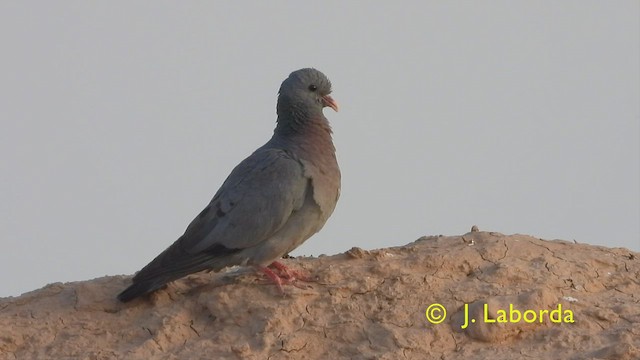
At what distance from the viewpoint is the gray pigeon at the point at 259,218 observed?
7.89 meters

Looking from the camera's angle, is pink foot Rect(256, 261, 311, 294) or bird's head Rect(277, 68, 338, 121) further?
bird's head Rect(277, 68, 338, 121)

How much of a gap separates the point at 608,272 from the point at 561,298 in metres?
0.80

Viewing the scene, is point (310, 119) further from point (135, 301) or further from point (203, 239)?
point (135, 301)

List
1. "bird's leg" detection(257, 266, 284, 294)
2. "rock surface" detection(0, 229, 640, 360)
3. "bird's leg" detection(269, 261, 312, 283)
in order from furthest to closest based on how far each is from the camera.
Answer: "bird's leg" detection(269, 261, 312, 283) → "bird's leg" detection(257, 266, 284, 294) → "rock surface" detection(0, 229, 640, 360)

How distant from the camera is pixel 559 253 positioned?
8.26 metres

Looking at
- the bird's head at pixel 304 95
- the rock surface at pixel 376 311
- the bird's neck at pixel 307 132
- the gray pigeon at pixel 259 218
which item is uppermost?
the bird's head at pixel 304 95

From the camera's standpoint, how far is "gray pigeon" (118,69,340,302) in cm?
789

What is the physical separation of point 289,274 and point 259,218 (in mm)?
444

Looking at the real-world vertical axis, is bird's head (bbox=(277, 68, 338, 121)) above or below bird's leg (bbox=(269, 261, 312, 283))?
above

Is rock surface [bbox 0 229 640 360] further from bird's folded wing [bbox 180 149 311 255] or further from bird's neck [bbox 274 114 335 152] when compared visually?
bird's neck [bbox 274 114 335 152]

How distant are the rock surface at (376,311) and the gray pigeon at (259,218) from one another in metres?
0.18

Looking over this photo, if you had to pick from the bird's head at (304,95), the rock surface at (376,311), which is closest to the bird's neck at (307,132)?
the bird's head at (304,95)

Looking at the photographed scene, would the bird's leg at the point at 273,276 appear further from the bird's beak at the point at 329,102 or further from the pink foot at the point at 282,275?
the bird's beak at the point at 329,102

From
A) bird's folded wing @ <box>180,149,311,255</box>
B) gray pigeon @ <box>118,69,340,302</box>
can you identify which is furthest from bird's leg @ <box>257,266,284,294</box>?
bird's folded wing @ <box>180,149,311,255</box>
